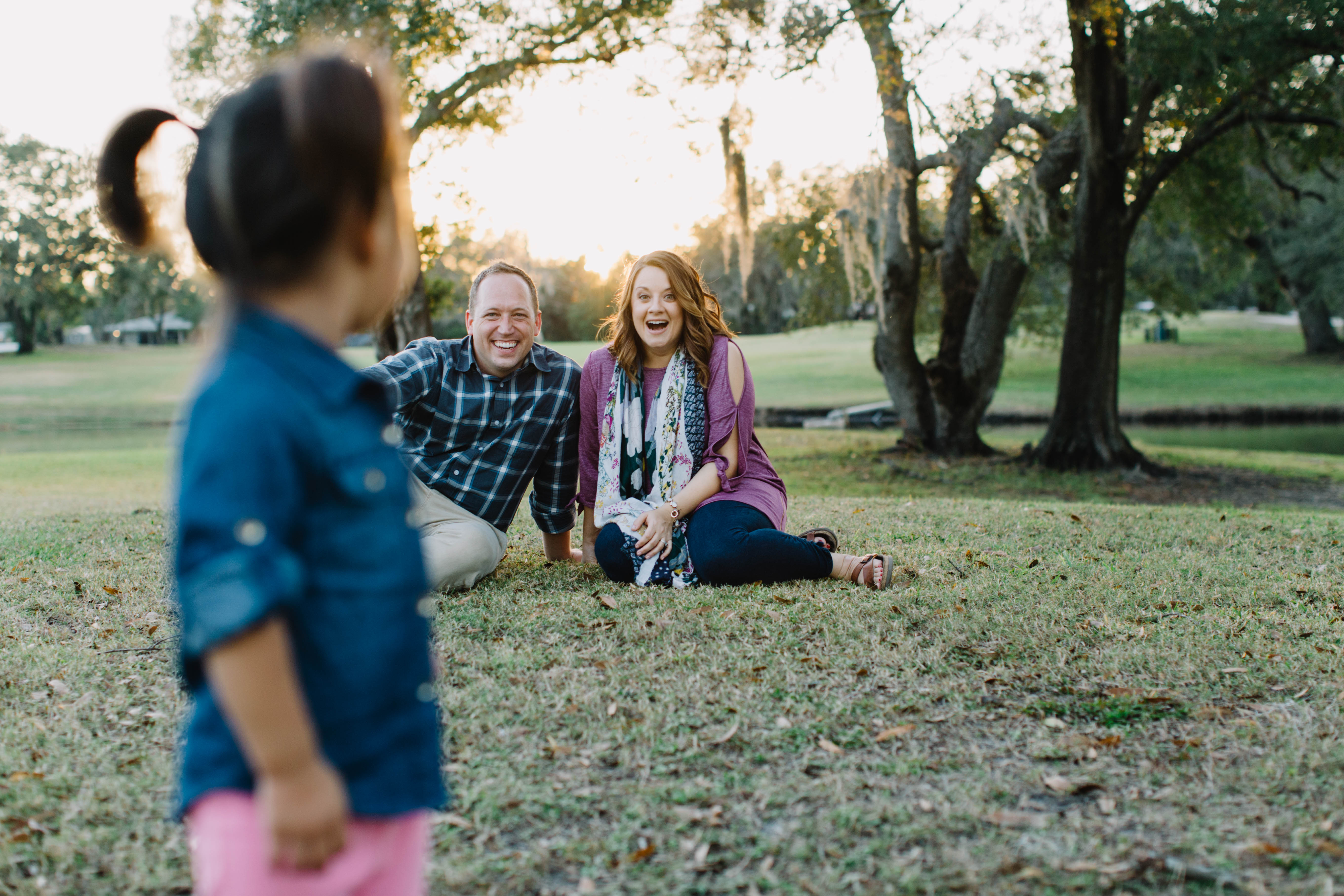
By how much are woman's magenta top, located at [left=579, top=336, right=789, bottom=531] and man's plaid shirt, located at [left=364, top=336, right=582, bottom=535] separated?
0.09 m

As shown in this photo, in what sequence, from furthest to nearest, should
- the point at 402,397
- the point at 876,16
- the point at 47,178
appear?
1. the point at 47,178
2. the point at 876,16
3. the point at 402,397

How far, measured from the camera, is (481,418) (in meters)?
4.43

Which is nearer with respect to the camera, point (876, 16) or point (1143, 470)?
point (876, 16)

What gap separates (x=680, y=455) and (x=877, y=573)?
1.03 metres

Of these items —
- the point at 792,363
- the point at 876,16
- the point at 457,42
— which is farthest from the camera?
the point at 792,363

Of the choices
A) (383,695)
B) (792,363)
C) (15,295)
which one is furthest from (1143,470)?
(15,295)

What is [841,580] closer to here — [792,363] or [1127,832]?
[1127,832]

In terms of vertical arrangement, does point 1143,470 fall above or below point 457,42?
below

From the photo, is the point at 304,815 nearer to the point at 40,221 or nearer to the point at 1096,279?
the point at 1096,279

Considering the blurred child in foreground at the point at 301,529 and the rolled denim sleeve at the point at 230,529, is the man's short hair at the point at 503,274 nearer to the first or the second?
the blurred child in foreground at the point at 301,529

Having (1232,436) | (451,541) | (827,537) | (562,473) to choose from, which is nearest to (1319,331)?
(1232,436)

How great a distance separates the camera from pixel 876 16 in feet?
32.5

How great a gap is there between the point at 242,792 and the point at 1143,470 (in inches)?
482

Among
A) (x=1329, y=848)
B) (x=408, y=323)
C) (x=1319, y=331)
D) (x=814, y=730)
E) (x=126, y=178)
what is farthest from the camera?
(x=1319, y=331)
